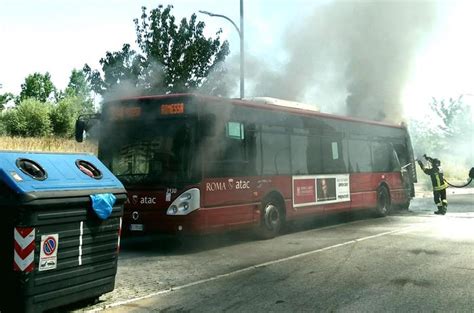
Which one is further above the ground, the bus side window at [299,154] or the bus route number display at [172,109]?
the bus route number display at [172,109]

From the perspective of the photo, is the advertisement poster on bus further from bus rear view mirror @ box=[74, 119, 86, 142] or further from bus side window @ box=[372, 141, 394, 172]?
bus rear view mirror @ box=[74, 119, 86, 142]

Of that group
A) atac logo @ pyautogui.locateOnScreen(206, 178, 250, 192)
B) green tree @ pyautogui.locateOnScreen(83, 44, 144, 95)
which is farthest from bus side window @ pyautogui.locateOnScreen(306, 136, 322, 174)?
green tree @ pyautogui.locateOnScreen(83, 44, 144, 95)

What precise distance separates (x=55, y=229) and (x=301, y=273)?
3.20 meters

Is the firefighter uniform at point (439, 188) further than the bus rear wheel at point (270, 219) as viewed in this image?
Yes

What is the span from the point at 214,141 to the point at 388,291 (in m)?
4.04

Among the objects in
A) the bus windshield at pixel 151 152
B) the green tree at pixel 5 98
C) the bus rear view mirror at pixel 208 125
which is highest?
the green tree at pixel 5 98

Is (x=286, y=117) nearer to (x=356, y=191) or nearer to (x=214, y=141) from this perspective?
(x=214, y=141)

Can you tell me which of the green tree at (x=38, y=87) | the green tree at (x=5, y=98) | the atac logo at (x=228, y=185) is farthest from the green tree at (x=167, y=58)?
the green tree at (x=38, y=87)

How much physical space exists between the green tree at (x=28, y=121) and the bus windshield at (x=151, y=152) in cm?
2269

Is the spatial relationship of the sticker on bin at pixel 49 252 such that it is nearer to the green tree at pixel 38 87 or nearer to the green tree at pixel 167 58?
the green tree at pixel 167 58

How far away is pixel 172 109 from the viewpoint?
825 cm

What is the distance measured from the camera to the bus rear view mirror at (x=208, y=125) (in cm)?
820

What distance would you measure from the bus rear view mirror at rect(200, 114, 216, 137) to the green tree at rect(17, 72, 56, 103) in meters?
52.5

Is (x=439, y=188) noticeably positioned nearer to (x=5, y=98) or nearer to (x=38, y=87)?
(x=5, y=98)
